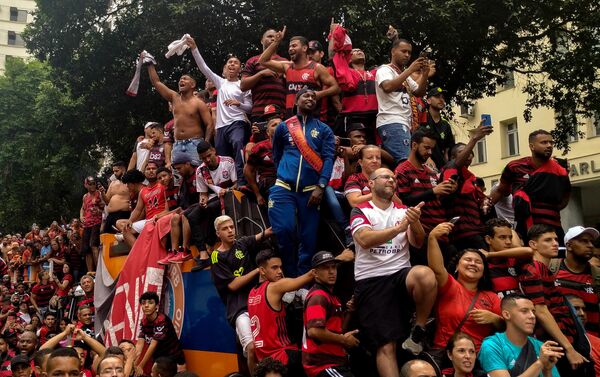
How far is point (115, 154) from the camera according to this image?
64.2 ft

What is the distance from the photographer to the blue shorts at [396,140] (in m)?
8.12

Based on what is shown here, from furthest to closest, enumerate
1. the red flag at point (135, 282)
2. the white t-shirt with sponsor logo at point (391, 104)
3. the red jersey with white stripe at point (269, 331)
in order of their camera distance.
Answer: the red flag at point (135, 282), the white t-shirt with sponsor logo at point (391, 104), the red jersey with white stripe at point (269, 331)

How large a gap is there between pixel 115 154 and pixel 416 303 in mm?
15466

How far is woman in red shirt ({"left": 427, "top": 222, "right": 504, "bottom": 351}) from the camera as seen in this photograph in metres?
5.56

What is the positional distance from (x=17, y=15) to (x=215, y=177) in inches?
2459

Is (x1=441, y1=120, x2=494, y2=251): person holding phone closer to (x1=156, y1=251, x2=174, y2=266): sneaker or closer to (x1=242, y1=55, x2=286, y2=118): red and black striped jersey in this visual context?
(x1=242, y1=55, x2=286, y2=118): red and black striped jersey

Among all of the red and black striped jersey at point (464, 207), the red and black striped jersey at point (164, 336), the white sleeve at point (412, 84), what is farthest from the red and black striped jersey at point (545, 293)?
the red and black striped jersey at point (164, 336)

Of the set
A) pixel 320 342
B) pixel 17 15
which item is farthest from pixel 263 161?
pixel 17 15

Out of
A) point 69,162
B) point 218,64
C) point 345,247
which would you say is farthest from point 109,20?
point 345,247

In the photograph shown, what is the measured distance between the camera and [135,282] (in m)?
9.59

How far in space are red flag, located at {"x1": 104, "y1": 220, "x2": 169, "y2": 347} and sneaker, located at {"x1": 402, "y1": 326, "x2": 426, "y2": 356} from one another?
14.7ft

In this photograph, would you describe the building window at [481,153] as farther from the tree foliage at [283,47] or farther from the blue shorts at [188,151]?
the blue shorts at [188,151]

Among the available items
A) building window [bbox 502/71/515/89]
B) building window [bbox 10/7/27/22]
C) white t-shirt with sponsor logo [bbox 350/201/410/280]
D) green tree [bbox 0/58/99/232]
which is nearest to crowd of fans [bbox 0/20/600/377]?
Answer: white t-shirt with sponsor logo [bbox 350/201/410/280]

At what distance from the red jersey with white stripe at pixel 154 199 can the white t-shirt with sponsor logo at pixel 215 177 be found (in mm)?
1134
